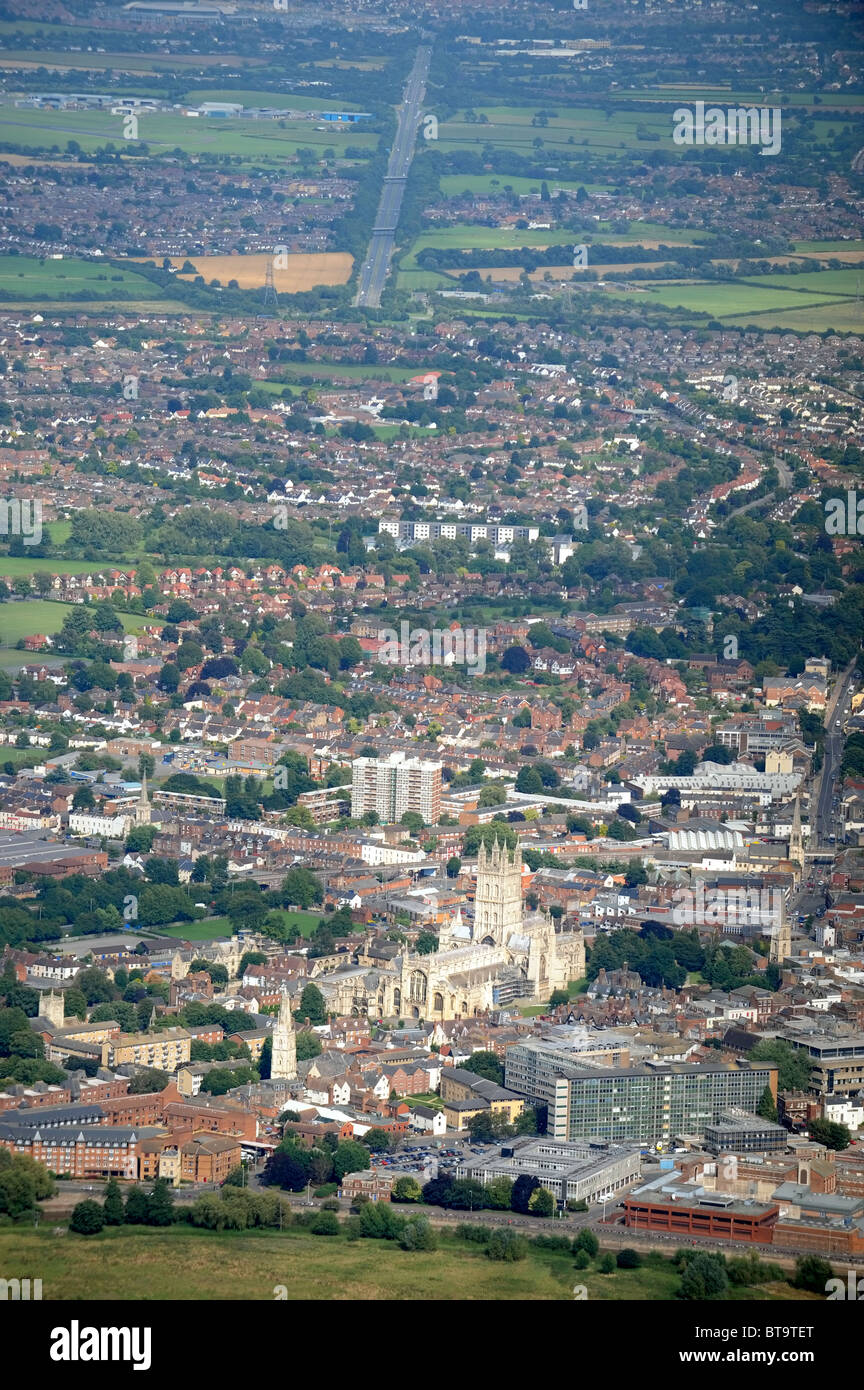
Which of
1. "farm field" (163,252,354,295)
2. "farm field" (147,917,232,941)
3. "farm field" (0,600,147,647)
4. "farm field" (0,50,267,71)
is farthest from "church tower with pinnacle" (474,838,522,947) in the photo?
"farm field" (0,50,267,71)

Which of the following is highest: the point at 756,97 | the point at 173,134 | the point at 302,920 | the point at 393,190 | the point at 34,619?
the point at 756,97

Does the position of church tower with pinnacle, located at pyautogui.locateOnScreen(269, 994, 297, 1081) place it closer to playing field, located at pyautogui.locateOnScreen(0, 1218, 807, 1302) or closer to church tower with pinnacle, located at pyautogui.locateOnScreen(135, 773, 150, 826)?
playing field, located at pyautogui.locateOnScreen(0, 1218, 807, 1302)

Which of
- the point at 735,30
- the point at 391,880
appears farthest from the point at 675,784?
the point at 735,30

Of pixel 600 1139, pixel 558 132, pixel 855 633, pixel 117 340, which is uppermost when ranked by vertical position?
pixel 558 132

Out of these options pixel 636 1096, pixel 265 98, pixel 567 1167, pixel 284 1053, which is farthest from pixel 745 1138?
pixel 265 98

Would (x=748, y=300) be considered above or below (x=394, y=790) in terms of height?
above

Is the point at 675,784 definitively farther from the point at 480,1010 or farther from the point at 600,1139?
the point at 600,1139

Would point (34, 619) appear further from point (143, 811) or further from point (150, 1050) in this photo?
point (150, 1050)
